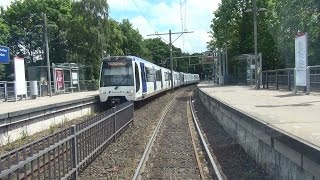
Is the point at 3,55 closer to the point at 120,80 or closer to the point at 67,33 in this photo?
the point at 120,80

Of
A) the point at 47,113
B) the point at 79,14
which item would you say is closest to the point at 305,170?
the point at 47,113

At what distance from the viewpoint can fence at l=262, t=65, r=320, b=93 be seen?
74.7 feet

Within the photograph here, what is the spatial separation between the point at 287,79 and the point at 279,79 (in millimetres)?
2442

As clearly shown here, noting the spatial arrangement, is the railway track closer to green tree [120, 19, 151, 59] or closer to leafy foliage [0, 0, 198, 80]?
leafy foliage [0, 0, 198, 80]

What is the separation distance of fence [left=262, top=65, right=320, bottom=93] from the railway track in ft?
27.1

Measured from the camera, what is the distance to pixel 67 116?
832 inches

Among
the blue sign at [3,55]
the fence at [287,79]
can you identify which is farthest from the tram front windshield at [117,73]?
the fence at [287,79]

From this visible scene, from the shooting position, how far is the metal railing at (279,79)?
90.0ft

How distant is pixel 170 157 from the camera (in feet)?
37.4

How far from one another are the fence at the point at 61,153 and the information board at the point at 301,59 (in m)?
11.5

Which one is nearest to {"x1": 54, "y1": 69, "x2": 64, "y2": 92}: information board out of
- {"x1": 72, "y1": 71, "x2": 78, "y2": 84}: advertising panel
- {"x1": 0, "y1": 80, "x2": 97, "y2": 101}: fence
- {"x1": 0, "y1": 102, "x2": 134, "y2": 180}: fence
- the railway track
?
{"x1": 0, "y1": 80, "x2": 97, "y2": 101}: fence

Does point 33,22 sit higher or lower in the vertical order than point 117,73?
higher

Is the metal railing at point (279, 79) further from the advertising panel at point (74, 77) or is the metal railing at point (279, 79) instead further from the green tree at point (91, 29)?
the green tree at point (91, 29)

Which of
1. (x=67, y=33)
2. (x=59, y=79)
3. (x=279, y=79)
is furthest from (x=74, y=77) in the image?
(x=279, y=79)
